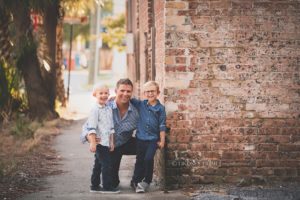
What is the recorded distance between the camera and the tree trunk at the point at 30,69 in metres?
13.3

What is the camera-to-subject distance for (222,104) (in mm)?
7434

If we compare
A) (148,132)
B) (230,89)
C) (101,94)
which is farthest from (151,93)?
(230,89)

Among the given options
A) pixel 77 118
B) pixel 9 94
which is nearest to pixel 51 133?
pixel 9 94

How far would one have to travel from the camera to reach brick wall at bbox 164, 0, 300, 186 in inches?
288

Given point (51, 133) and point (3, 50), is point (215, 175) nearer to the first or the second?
point (51, 133)

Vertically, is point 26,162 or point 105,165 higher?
point 105,165

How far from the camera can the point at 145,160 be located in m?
7.17

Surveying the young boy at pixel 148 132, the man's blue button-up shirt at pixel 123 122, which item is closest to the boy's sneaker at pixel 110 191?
the young boy at pixel 148 132

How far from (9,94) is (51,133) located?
191cm

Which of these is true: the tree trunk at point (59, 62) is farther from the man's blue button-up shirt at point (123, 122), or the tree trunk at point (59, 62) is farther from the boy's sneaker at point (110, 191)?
the boy's sneaker at point (110, 191)

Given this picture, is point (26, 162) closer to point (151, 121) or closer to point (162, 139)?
point (151, 121)

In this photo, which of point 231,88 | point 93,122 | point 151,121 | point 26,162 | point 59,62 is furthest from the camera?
point 59,62

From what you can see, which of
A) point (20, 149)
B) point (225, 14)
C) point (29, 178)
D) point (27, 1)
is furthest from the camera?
point (27, 1)

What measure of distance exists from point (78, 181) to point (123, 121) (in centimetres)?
129
